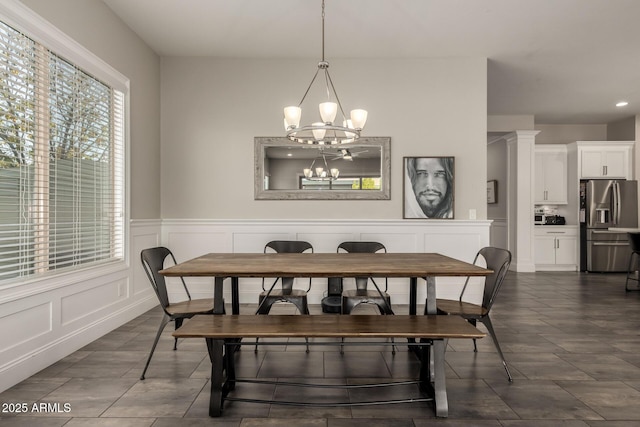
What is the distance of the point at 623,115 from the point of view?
24.2 feet

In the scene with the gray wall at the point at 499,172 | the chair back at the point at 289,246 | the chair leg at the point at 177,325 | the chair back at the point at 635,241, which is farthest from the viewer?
the gray wall at the point at 499,172

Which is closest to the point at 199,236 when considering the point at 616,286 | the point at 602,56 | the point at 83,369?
the point at 83,369

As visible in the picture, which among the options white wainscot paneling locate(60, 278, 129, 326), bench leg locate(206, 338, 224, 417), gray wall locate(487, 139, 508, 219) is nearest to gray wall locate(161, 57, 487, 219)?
white wainscot paneling locate(60, 278, 129, 326)

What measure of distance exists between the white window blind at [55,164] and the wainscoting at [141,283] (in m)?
0.18

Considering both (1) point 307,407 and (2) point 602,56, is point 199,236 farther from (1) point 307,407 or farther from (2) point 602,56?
(2) point 602,56

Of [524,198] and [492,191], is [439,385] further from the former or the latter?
[492,191]

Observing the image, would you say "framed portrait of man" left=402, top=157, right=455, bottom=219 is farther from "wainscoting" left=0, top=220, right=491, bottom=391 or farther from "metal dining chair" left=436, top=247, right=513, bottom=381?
"metal dining chair" left=436, top=247, right=513, bottom=381

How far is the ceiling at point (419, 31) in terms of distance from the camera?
3479 mm

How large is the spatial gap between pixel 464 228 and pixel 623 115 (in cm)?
532

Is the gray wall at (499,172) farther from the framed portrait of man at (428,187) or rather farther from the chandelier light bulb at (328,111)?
the chandelier light bulb at (328,111)

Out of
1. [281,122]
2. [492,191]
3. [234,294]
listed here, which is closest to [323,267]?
[234,294]

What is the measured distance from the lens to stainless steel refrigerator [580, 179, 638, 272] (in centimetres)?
715

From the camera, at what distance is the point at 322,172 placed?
464 centimetres

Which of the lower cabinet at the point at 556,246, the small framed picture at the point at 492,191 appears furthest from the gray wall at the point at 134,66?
the lower cabinet at the point at 556,246
